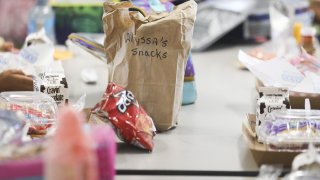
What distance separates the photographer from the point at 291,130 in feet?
4.78

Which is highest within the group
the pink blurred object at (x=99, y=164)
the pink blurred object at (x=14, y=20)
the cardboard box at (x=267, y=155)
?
the pink blurred object at (x=14, y=20)

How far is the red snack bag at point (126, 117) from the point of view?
4.88ft

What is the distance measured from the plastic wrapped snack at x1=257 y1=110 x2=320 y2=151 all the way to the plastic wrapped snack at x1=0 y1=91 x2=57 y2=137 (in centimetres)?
52

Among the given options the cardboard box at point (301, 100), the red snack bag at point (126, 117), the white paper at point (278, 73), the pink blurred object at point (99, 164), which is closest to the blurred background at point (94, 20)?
the white paper at point (278, 73)

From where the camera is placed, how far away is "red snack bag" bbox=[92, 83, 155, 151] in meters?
A: 1.49

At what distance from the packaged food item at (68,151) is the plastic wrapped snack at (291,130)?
545mm

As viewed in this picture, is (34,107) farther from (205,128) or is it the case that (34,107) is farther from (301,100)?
(301,100)

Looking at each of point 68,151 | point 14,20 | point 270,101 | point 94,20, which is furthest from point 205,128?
point 14,20

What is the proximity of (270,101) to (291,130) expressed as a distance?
11 cm

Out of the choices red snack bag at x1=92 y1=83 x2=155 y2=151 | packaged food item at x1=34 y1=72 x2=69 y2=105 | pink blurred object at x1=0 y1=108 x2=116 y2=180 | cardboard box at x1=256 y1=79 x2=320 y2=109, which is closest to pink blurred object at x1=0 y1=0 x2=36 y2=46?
packaged food item at x1=34 y1=72 x2=69 y2=105

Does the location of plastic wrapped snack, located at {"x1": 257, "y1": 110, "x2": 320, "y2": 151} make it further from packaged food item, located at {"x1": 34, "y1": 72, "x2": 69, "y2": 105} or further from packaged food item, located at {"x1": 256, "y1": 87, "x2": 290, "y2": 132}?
packaged food item, located at {"x1": 34, "y1": 72, "x2": 69, "y2": 105}

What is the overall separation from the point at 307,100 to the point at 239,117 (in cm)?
25

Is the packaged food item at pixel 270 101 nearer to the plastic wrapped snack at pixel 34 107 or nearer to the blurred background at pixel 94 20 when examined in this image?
the plastic wrapped snack at pixel 34 107

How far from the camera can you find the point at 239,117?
1.80 meters
